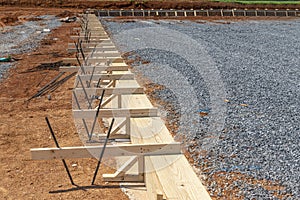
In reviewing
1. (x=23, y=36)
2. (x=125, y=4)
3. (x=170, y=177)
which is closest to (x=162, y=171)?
(x=170, y=177)

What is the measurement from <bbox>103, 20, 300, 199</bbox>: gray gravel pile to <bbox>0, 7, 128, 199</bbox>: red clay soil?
1.56m

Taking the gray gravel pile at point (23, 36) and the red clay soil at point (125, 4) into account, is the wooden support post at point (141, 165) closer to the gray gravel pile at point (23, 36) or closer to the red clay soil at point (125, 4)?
the gray gravel pile at point (23, 36)

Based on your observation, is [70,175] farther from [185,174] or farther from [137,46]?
[137,46]

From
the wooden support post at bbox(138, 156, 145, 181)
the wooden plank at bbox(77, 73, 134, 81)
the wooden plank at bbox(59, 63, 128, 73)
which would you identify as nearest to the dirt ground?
the wooden support post at bbox(138, 156, 145, 181)

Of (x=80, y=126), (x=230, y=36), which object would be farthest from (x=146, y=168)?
(x=230, y=36)

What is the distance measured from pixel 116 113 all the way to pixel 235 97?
11.8 ft

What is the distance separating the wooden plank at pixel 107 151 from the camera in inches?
193

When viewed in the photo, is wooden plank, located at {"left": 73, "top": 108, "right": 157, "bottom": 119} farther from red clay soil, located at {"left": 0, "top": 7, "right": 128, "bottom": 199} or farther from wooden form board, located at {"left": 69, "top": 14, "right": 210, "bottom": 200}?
red clay soil, located at {"left": 0, "top": 7, "right": 128, "bottom": 199}

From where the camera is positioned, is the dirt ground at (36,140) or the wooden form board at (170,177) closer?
the wooden form board at (170,177)

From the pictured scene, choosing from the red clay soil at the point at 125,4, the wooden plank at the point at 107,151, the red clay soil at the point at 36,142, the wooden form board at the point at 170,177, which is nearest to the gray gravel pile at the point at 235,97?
the wooden form board at the point at 170,177

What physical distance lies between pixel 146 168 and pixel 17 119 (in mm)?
3546

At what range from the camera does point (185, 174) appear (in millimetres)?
4875

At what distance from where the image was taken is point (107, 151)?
16.6ft

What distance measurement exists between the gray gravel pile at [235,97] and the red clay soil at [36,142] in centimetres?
156
